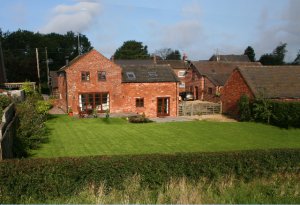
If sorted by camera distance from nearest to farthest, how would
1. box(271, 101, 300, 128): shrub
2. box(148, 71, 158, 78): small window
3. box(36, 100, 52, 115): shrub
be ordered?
1. box(271, 101, 300, 128): shrub
2. box(36, 100, 52, 115): shrub
3. box(148, 71, 158, 78): small window

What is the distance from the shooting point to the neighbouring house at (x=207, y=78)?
47344 millimetres

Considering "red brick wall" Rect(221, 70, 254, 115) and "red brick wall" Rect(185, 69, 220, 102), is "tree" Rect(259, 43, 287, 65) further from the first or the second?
"red brick wall" Rect(221, 70, 254, 115)

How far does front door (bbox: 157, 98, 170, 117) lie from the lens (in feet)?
123

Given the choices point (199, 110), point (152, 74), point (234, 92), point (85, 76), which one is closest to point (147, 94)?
point (152, 74)

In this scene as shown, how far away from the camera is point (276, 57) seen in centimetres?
8688

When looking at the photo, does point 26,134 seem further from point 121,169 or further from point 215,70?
point 215,70

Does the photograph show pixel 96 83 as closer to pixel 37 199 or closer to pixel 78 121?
pixel 78 121

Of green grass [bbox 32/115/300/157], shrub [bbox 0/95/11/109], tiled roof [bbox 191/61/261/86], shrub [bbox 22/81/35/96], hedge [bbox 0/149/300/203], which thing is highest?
tiled roof [bbox 191/61/261/86]

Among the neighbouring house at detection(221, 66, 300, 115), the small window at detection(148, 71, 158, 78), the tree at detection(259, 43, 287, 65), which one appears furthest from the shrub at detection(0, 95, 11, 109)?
the tree at detection(259, 43, 287, 65)

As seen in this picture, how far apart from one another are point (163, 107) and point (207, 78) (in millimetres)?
14015

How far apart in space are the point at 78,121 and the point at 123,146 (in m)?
11.9

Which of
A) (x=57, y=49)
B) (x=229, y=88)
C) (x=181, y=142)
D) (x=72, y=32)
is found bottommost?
(x=181, y=142)

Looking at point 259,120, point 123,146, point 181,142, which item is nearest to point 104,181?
point 123,146

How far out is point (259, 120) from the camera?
1153 inches
